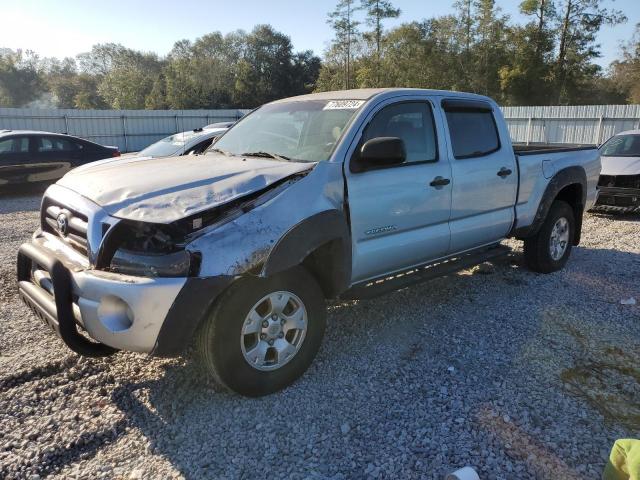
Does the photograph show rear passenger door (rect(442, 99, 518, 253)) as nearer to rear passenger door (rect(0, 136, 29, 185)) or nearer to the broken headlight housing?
the broken headlight housing

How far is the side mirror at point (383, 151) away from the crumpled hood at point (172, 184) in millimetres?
442

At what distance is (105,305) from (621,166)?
377 inches

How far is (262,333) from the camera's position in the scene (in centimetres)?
327

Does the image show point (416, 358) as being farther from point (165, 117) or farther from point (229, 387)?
point (165, 117)

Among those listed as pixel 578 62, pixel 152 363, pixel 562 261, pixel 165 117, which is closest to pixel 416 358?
pixel 152 363

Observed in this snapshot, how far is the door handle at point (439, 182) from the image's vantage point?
167 inches

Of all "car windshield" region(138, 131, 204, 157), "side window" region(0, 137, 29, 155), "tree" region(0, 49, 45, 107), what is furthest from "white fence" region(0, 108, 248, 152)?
"tree" region(0, 49, 45, 107)

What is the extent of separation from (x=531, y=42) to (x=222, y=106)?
30.8m

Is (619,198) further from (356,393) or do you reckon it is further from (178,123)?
(178,123)

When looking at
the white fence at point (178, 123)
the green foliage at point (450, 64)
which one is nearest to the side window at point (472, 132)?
the white fence at point (178, 123)

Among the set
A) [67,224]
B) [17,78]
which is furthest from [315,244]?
[17,78]

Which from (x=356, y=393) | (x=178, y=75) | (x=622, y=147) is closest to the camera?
(x=356, y=393)

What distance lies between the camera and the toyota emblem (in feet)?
10.9

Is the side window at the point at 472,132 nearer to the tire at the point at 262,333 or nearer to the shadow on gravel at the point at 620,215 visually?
A: the tire at the point at 262,333
